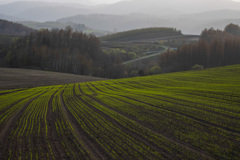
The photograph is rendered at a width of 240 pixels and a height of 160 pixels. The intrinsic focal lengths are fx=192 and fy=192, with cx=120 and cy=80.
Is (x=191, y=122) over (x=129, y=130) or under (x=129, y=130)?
over

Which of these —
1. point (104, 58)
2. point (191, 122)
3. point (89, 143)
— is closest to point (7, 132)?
point (89, 143)

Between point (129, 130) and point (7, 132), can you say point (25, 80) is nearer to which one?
point (7, 132)

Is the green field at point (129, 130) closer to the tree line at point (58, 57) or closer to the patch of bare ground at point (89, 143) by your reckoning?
the patch of bare ground at point (89, 143)

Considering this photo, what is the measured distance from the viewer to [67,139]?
16.4m

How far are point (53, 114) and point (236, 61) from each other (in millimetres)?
97256

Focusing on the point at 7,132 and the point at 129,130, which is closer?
the point at 129,130

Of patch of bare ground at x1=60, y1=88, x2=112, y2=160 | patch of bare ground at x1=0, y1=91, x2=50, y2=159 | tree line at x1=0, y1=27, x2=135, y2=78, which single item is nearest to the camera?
patch of bare ground at x1=60, y1=88, x2=112, y2=160

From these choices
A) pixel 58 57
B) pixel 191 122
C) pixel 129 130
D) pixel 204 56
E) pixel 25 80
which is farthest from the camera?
pixel 58 57

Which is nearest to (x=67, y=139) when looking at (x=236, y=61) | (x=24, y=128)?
(x=24, y=128)

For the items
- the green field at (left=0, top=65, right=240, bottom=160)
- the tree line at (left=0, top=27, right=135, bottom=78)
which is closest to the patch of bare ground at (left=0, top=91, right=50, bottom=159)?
the green field at (left=0, top=65, right=240, bottom=160)

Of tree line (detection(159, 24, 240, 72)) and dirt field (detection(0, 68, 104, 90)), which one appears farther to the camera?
tree line (detection(159, 24, 240, 72))

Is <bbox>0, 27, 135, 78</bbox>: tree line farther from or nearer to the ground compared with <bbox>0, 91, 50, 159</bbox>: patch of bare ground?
farther from the ground

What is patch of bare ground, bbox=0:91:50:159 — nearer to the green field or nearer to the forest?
the green field

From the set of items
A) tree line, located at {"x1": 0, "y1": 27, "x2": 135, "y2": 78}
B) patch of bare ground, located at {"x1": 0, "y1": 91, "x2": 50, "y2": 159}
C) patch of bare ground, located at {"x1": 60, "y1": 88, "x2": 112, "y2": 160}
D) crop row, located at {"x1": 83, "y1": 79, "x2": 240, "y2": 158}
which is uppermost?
tree line, located at {"x1": 0, "y1": 27, "x2": 135, "y2": 78}
